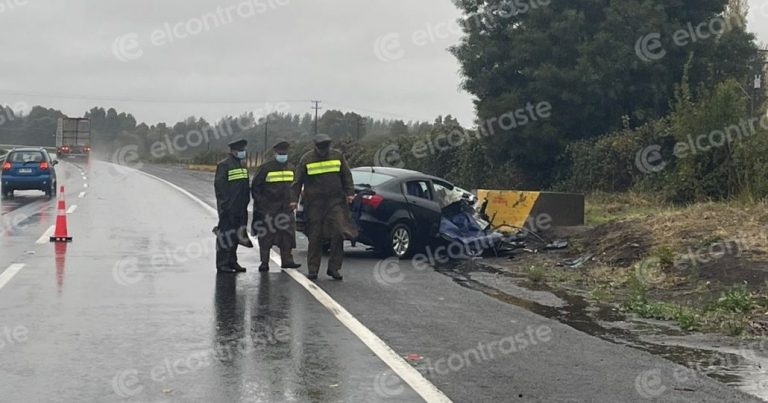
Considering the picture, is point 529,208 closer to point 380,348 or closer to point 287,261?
point 287,261

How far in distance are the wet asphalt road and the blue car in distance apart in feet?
48.1

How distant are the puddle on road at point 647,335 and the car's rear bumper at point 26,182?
719 inches

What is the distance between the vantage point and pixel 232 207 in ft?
38.8

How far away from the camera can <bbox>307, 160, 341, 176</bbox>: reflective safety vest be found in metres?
11.4

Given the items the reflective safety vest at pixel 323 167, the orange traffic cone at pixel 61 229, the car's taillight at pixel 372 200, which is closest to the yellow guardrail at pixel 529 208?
the car's taillight at pixel 372 200

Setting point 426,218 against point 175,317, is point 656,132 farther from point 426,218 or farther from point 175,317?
point 175,317

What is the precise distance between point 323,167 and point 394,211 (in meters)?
2.77

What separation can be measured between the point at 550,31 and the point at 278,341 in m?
21.9

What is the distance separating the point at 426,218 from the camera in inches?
564

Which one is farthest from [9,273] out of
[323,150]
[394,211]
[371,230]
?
[394,211]

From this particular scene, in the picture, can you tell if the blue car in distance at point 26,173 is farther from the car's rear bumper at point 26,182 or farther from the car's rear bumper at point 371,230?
the car's rear bumper at point 371,230

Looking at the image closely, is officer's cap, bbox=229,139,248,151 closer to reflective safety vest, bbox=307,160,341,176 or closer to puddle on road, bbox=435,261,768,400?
reflective safety vest, bbox=307,160,341,176

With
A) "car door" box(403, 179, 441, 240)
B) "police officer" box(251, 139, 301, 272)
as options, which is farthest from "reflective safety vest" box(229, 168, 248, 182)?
"car door" box(403, 179, 441, 240)

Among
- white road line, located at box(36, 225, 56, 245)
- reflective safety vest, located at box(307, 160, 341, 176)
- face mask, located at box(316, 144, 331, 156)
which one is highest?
face mask, located at box(316, 144, 331, 156)
